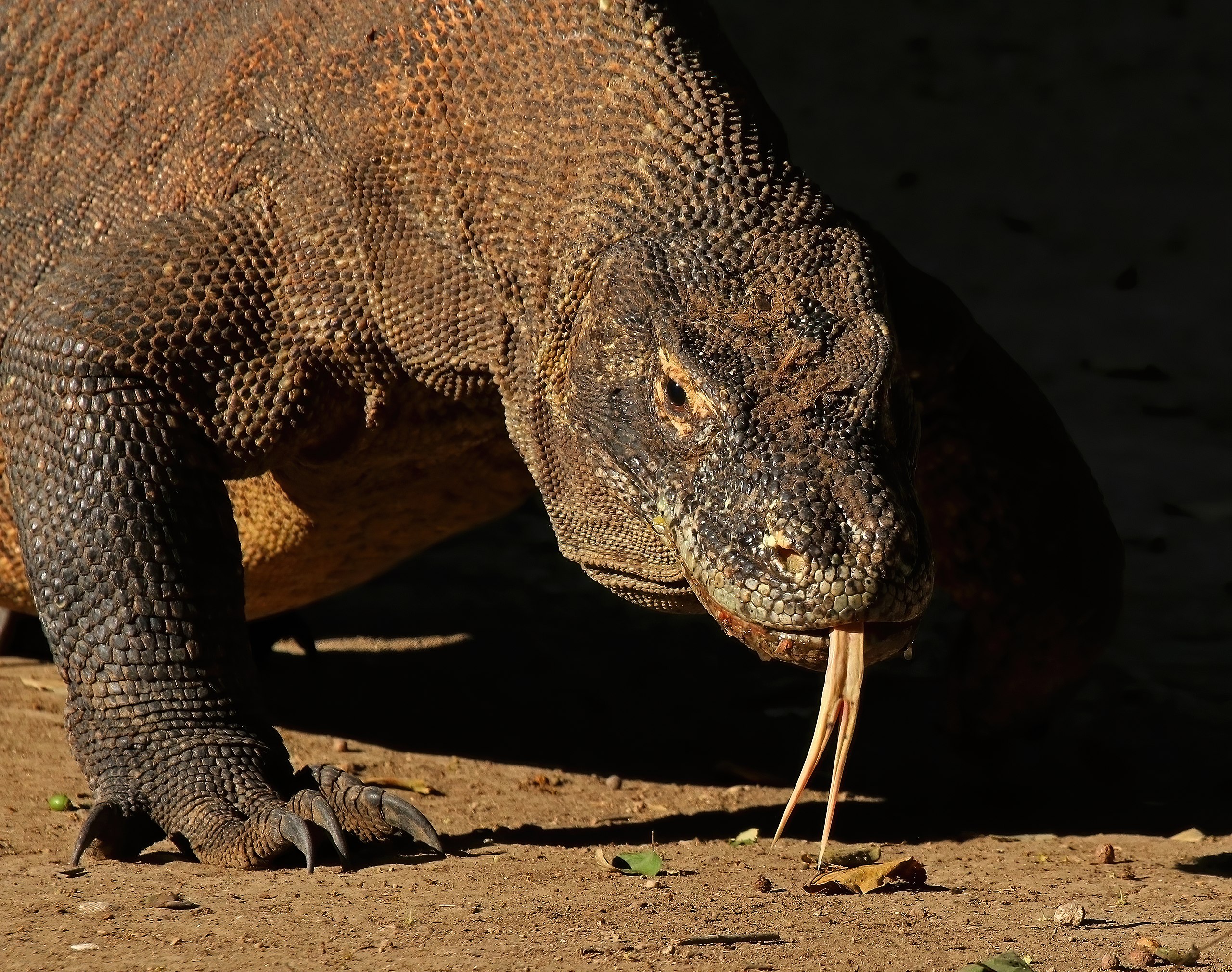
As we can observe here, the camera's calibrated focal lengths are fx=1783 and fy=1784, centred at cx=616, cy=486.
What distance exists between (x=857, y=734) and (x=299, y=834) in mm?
2936

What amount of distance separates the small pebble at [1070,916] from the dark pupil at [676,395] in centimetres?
154

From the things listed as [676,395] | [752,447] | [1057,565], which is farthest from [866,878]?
[1057,565]

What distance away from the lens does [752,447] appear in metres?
4.13

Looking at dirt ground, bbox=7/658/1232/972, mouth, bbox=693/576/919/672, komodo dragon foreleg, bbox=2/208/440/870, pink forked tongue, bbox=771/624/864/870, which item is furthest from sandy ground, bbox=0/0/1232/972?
mouth, bbox=693/576/919/672

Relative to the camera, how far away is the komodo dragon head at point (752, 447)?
13.0 feet

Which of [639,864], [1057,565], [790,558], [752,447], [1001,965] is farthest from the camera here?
[1057,565]

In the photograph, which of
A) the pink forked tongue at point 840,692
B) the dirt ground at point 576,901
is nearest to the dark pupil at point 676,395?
the pink forked tongue at point 840,692

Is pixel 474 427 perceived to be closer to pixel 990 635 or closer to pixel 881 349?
pixel 881 349

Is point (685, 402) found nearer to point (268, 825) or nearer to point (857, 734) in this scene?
point (268, 825)

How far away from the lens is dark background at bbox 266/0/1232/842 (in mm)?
6473

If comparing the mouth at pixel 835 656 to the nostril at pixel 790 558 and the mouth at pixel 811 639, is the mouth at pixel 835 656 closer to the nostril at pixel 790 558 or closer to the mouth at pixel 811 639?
the mouth at pixel 811 639

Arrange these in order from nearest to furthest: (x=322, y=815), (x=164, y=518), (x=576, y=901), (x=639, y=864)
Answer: (x=576, y=901) → (x=322, y=815) → (x=639, y=864) → (x=164, y=518)

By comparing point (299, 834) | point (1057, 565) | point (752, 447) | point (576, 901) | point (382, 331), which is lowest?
point (576, 901)

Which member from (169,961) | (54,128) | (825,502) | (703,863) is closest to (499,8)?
(54,128)
